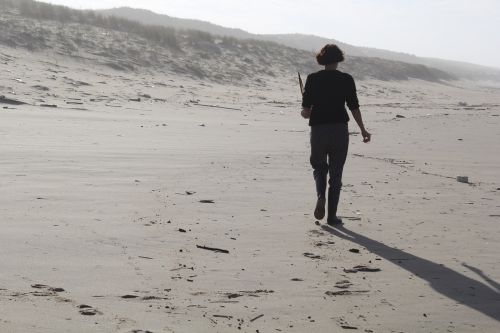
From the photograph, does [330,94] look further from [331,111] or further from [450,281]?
[450,281]

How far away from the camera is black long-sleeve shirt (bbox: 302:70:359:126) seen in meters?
4.86

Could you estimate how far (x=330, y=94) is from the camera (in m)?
4.87

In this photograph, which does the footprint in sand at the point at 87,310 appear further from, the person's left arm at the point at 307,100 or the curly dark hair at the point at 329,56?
the curly dark hair at the point at 329,56

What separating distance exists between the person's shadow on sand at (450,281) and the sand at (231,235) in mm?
14

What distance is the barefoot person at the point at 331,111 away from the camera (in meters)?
4.85

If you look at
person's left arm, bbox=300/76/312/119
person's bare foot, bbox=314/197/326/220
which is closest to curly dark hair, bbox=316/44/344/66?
person's left arm, bbox=300/76/312/119

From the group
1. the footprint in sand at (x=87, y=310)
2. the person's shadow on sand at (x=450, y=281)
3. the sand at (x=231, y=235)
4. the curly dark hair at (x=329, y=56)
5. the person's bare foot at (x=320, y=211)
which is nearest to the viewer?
the footprint in sand at (x=87, y=310)

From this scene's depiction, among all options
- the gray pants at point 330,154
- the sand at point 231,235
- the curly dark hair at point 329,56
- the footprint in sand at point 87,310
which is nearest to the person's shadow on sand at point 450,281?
the sand at point 231,235

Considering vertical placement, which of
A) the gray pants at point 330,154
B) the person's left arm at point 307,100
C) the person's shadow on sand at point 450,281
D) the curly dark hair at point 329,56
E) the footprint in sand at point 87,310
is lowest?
the footprint in sand at point 87,310

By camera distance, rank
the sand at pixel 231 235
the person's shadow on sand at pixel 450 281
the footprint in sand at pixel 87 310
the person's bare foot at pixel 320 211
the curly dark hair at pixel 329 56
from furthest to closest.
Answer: the curly dark hair at pixel 329 56 → the person's bare foot at pixel 320 211 → the person's shadow on sand at pixel 450 281 → the sand at pixel 231 235 → the footprint in sand at pixel 87 310

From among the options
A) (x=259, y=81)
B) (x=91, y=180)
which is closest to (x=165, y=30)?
(x=259, y=81)

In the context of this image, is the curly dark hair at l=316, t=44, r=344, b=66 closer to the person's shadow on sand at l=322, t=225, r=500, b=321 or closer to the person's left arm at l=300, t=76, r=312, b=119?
the person's left arm at l=300, t=76, r=312, b=119

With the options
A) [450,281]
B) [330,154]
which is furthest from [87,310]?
[330,154]

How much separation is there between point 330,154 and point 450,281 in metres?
1.64
